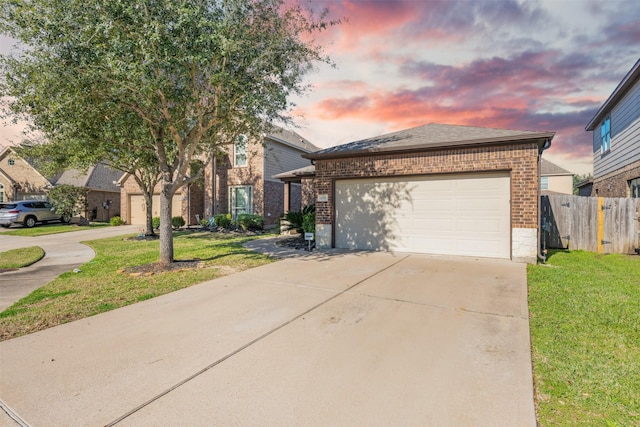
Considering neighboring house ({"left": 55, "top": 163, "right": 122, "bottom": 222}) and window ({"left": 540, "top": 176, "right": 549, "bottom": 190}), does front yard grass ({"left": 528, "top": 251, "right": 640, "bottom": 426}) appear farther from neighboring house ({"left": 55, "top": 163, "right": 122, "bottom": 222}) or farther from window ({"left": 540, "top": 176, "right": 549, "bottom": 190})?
window ({"left": 540, "top": 176, "right": 549, "bottom": 190})

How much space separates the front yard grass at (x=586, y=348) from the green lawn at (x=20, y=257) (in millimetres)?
11053

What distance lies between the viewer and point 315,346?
11.1 feet

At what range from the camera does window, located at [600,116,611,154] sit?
13784 millimetres

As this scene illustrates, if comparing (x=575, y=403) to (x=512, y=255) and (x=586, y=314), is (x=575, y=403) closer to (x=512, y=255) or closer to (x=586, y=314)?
(x=586, y=314)

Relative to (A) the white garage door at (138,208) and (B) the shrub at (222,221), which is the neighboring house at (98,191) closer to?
(A) the white garage door at (138,208)

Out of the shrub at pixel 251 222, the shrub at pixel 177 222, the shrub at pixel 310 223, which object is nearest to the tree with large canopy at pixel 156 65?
the shrub at pixel 310 223

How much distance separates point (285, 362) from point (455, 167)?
7404 millimetres

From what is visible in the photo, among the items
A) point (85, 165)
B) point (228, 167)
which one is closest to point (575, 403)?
point (85, 165)

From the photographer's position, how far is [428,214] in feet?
30.0

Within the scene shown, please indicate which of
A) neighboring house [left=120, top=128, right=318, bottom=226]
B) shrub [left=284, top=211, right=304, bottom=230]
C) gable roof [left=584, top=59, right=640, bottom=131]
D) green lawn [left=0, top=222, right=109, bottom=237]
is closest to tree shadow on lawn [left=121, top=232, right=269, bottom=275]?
shrub [left=284, top=211, right=304, bottom=230]

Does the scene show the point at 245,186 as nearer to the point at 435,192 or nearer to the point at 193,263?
the point at 193,263

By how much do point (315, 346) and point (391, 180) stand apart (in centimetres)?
715

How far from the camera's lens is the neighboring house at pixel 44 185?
942 inches

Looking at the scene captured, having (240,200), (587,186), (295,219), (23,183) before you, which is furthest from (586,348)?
(23,183)
